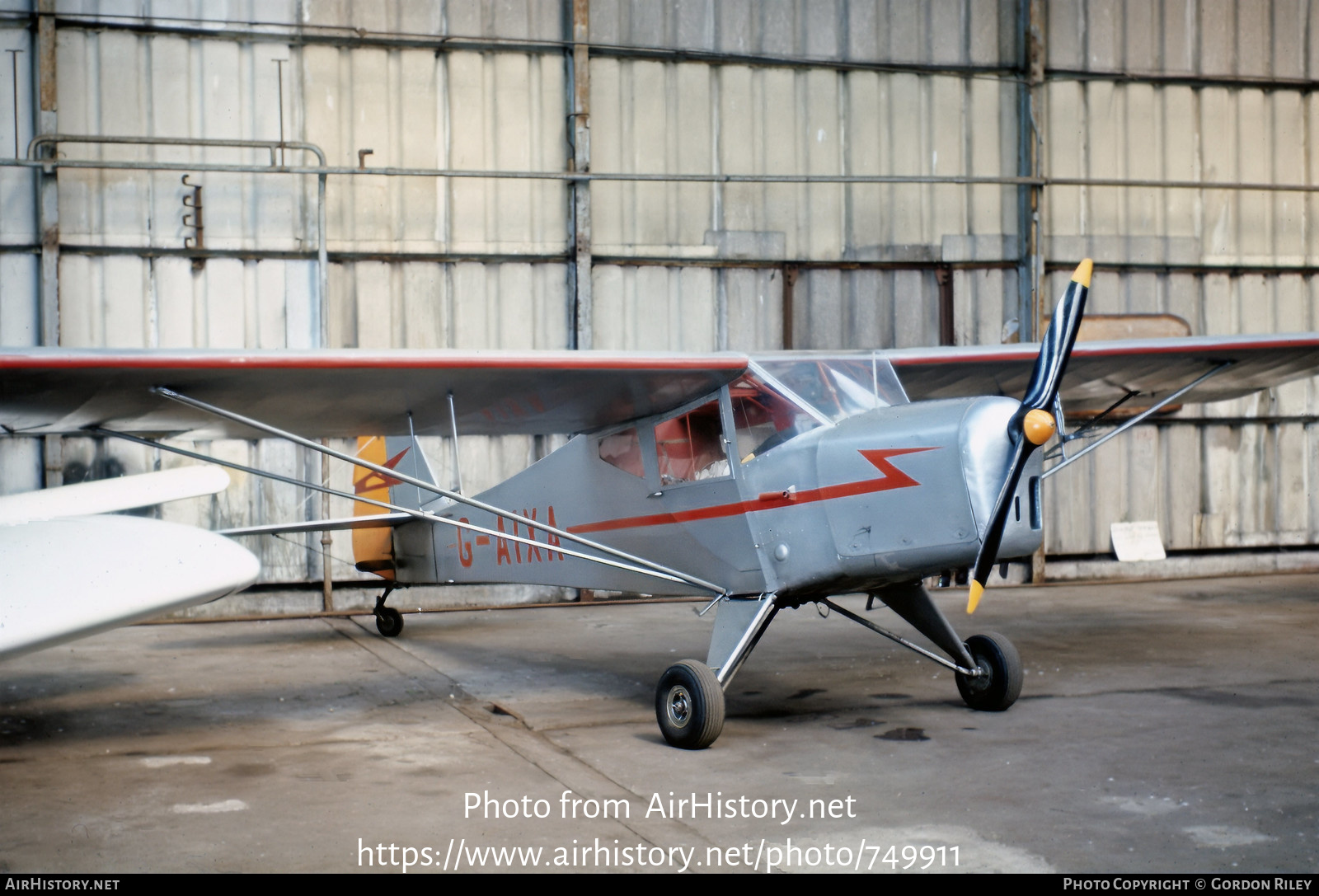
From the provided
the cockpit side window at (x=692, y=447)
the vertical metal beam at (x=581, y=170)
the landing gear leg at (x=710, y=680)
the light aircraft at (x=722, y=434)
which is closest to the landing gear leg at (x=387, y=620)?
the light aircraft at (x=722, y=434)

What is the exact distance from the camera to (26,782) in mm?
5520

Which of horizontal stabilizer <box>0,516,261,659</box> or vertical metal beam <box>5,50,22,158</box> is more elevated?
vertical metal beam <box>5,50,22,158</box>

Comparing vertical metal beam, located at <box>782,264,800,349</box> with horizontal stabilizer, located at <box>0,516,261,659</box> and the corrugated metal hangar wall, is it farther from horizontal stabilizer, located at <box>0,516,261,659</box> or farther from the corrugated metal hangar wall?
horizontal stabilizer, located at <box>0,516,261,659</box>

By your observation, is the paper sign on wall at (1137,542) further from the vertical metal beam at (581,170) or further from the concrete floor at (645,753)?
the vertical metal beam at (581,170)

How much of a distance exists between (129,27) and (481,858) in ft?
36.5

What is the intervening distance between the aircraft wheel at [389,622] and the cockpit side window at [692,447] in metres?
4.37

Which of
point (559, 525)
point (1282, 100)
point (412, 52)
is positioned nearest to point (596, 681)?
point (559, 525)

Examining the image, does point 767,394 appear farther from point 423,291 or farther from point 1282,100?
point 1282,100

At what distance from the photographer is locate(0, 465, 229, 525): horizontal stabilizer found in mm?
6879

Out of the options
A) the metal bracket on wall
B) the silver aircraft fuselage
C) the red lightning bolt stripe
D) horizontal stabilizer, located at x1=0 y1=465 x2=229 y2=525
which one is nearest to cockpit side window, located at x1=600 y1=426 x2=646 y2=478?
the silver aircraft fuselage

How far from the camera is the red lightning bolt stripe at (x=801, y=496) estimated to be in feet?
18.7

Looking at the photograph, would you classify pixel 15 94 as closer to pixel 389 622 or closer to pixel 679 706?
pixel 389 622

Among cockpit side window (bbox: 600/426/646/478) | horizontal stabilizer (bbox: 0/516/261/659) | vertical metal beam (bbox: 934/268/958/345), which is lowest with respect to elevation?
horizontal stabilizer (bbox: 0/516/261/659)

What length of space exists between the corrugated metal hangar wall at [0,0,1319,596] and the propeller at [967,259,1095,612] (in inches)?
323
